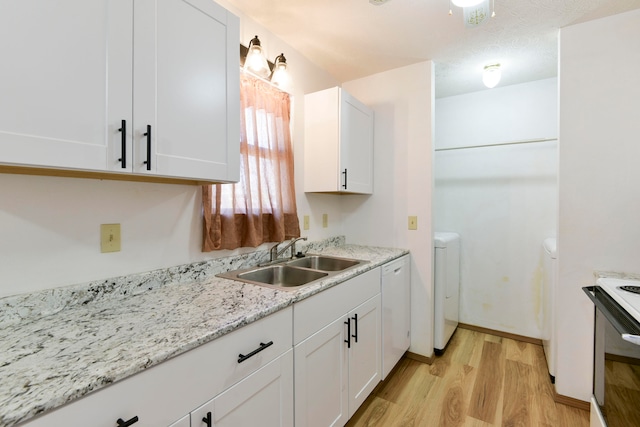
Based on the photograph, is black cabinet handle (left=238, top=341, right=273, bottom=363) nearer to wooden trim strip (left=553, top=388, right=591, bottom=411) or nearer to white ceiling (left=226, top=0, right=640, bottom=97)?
white ceiling (left=226, top=0, right=640, bottom=97)

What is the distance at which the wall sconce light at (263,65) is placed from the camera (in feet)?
5.36

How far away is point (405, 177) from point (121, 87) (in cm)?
202

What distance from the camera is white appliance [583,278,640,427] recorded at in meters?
1.03

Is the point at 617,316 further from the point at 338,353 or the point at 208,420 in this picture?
the point at 208,420

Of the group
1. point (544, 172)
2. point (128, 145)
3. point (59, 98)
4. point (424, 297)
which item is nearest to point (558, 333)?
point (424, 297)

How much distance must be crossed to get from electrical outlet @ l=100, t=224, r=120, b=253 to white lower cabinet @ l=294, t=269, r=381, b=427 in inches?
31.1

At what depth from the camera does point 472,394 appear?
1971 millimetres

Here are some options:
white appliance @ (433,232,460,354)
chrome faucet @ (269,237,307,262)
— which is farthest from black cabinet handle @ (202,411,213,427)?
white appliance @ (433,232,460,354)

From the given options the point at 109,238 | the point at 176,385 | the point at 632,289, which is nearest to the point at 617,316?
the point at 632,289

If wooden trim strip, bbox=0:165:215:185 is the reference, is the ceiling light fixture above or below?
above

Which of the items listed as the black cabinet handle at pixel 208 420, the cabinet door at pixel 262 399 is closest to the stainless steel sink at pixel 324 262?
the cabinet door at pixel 262 399

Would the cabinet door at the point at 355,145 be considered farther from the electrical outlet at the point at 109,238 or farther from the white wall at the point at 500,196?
the electrical outlet at the point at 109,238

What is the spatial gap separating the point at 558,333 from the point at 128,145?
2562mm

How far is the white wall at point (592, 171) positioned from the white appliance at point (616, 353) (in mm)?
357
